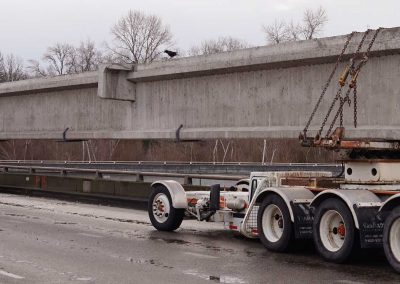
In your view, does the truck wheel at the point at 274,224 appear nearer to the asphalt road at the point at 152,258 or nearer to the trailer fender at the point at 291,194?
the trailer fender at the point at 291,194

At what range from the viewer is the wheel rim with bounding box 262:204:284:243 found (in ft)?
37.9

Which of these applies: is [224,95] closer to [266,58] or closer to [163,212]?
[266,58]

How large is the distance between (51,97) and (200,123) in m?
8.66

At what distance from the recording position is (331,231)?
1052cm

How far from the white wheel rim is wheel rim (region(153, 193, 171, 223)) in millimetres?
5883

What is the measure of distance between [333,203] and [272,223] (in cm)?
171

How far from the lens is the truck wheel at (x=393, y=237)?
9.34 metres

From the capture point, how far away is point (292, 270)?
963cm

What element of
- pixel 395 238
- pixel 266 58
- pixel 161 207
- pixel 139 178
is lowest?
pixel 395 238

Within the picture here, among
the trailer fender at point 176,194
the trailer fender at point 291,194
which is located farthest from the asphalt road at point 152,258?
the trailer fender at point 291,194

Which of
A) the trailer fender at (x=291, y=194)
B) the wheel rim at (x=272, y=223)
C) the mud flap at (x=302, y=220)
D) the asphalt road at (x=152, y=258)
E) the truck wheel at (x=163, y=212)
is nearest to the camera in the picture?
the asphalt road at (x=152, y=258)

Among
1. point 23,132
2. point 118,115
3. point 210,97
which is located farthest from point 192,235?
point 23,132

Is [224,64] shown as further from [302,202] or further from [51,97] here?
[51,97]

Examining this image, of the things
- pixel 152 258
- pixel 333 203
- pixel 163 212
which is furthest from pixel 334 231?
pixel 163 212
